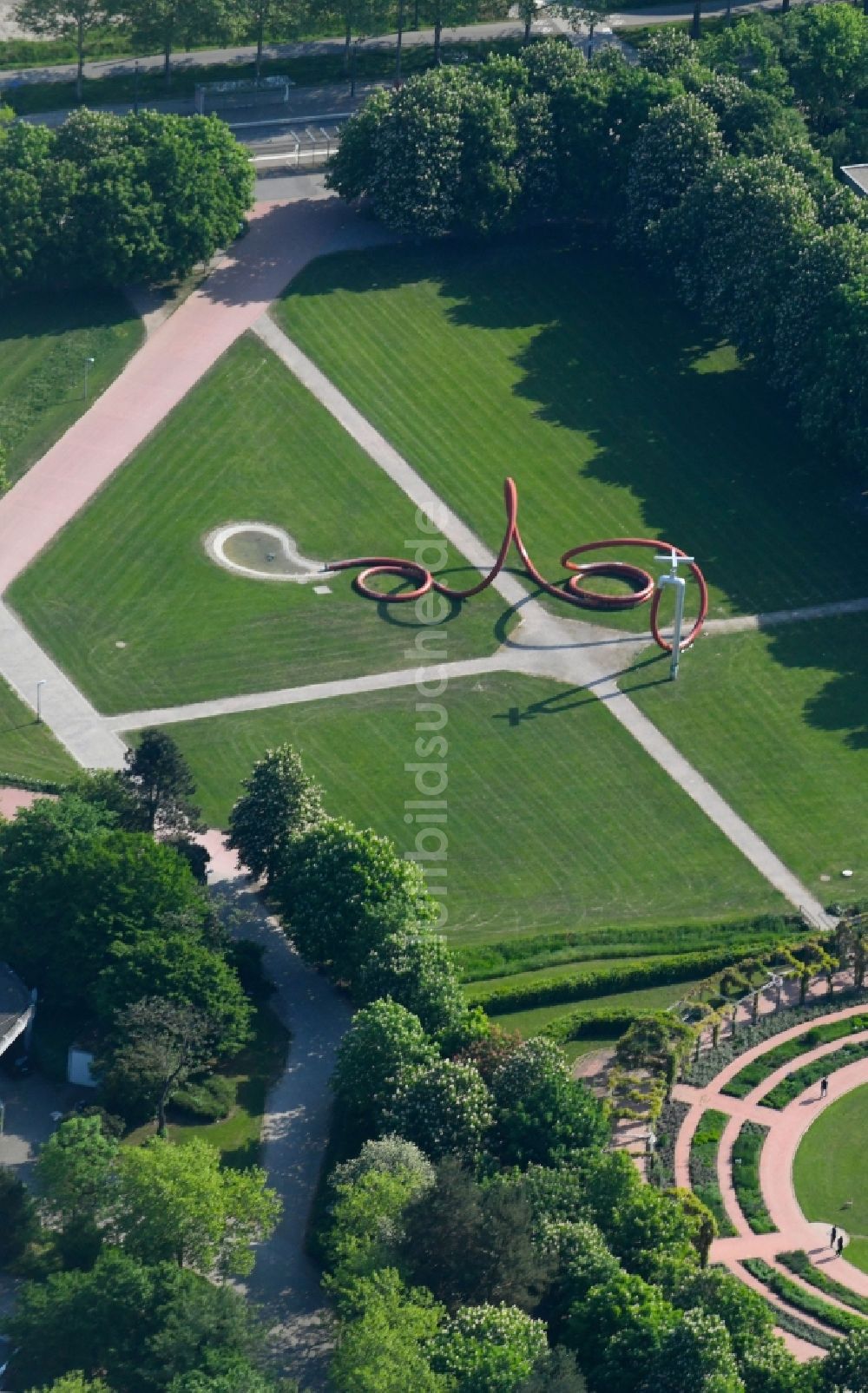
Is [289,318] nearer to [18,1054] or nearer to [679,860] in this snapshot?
[679,860]

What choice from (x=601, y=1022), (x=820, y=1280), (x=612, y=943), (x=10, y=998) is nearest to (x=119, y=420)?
(x=10, y=998)

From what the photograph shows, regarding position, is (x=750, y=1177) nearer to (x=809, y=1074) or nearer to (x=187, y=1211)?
(x=809, y=1074)

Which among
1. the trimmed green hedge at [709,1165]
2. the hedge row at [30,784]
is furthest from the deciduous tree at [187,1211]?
the hedge row at [30,784]

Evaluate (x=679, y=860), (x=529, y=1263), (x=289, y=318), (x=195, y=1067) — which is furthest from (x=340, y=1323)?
(x=289, y=318)

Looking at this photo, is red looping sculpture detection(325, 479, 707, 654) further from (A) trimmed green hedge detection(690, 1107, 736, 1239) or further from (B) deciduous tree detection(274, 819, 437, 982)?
(A) trimmed green hedge detection(690, 1107, 736, 1239)

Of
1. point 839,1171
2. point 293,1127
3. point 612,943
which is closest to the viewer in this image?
point 839,1171

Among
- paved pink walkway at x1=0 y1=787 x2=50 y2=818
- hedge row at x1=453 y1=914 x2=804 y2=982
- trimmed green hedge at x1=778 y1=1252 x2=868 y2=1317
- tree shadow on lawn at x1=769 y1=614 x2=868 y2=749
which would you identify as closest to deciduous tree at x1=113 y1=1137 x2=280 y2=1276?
hedge row at x1=453 y1=914 x2=804 y2=982
